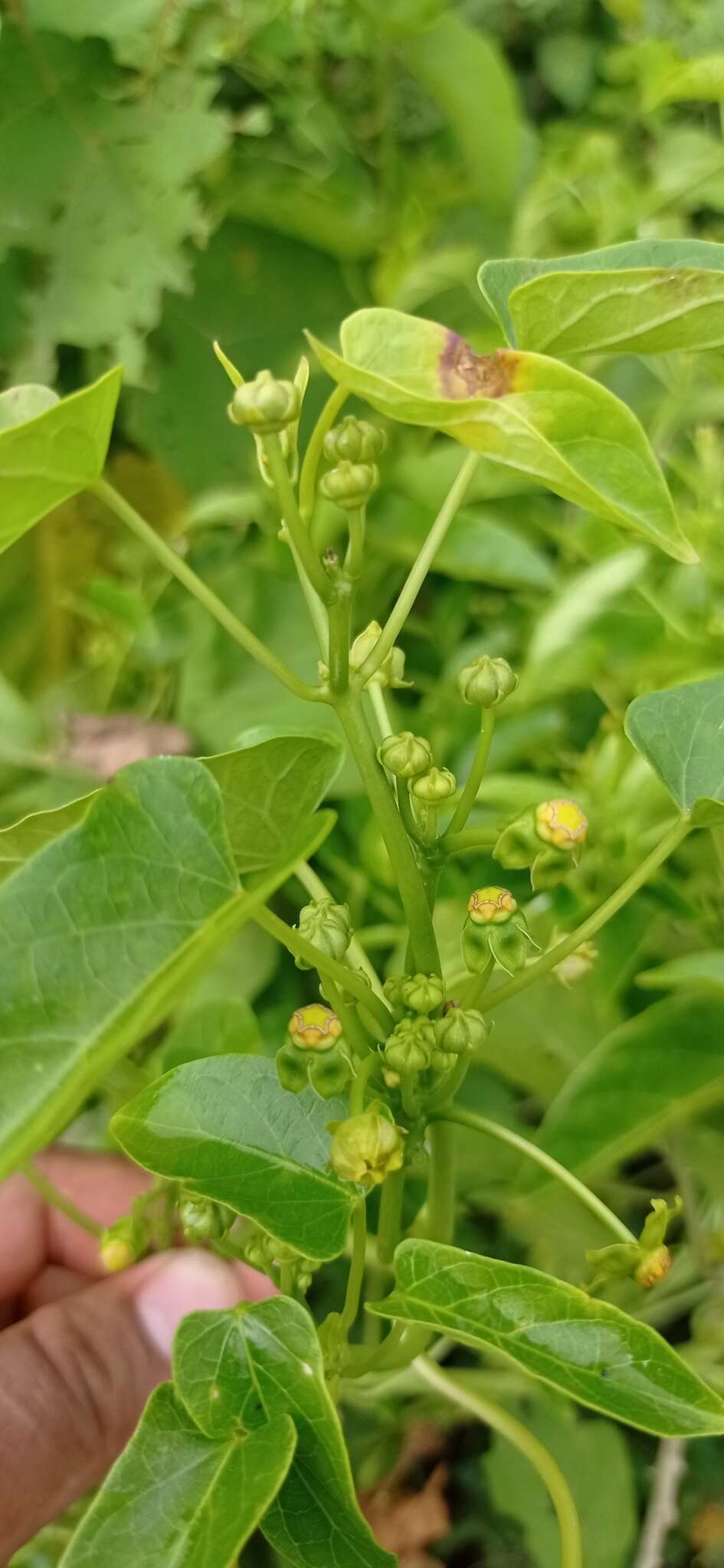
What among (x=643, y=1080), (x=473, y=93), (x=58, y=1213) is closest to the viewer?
(x=643, y=1080)

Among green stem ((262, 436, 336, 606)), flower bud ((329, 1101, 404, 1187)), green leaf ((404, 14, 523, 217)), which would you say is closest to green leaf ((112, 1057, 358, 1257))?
flower bud ((329, 1101, 404, 1187))

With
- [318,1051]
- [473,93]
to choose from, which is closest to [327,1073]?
[318,1051]

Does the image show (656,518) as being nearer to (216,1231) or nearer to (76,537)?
(216,1231)

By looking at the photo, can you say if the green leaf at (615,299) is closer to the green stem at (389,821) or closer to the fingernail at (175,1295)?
the green stem at (389,821)

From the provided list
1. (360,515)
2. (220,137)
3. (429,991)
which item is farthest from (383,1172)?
(220,137)

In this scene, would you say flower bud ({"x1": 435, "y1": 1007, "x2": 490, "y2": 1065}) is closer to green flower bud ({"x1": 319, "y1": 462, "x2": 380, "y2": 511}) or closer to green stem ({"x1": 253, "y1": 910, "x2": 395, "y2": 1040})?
green stem ({"x1": 253, "y1": 910, "x2": 395, "y2": 1040})

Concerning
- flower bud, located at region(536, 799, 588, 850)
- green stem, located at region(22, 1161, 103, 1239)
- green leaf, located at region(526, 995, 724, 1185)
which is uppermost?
flower bud, located at region(536, 799, 588, 850)

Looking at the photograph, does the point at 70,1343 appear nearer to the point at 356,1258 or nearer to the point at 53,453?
the point at 356,1258
